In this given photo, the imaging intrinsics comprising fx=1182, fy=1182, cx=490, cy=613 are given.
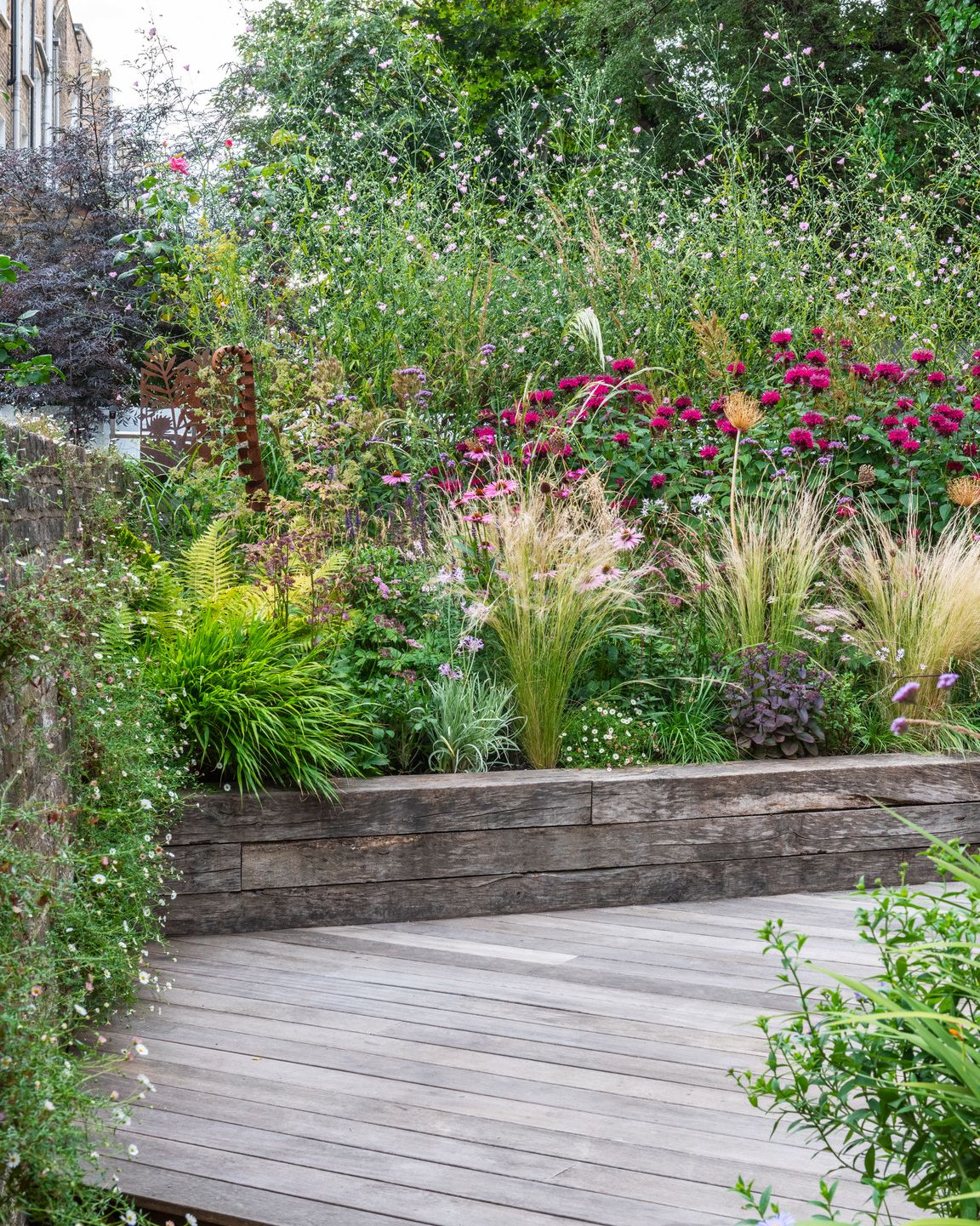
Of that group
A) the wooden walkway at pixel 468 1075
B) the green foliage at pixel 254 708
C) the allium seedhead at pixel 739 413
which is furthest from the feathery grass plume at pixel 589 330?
the wooden walkway at pixel 468 1075

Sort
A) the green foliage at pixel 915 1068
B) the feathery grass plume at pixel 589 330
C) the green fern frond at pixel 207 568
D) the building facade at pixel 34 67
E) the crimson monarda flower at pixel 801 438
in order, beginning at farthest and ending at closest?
the building facade at pixel 34 67 < the feathery grass plume at pixel 589 330 < the crimson monarda flower at pixel 801 438 < the green fern frond at pixel 207 568 < the green foliage at pixel 915 1068

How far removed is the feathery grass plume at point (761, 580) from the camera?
4.03m

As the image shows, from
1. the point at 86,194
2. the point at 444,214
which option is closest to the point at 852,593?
the point at 444,214

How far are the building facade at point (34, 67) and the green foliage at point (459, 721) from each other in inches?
386

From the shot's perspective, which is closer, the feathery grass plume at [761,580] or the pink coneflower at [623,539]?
the pink coneflower at [623,539]

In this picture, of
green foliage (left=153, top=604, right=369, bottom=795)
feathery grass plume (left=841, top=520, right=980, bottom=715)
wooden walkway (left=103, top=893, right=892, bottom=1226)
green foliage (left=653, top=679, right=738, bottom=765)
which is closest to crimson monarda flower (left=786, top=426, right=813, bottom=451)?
feathery grass plume (left=841, top=520, right=980, bottom=715)

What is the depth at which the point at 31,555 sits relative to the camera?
2.30 meters

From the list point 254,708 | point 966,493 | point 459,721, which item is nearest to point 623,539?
point 459,721

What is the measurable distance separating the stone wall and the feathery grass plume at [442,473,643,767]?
1.28 meters

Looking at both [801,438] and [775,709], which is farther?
[801,438]

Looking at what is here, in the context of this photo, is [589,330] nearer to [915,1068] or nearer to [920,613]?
[920,613]

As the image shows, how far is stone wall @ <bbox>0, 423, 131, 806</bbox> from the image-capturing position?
6.57 ft

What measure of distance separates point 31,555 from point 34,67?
1748 centimetres

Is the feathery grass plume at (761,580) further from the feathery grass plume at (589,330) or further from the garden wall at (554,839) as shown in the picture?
the feathery grass plume at (589,330)
